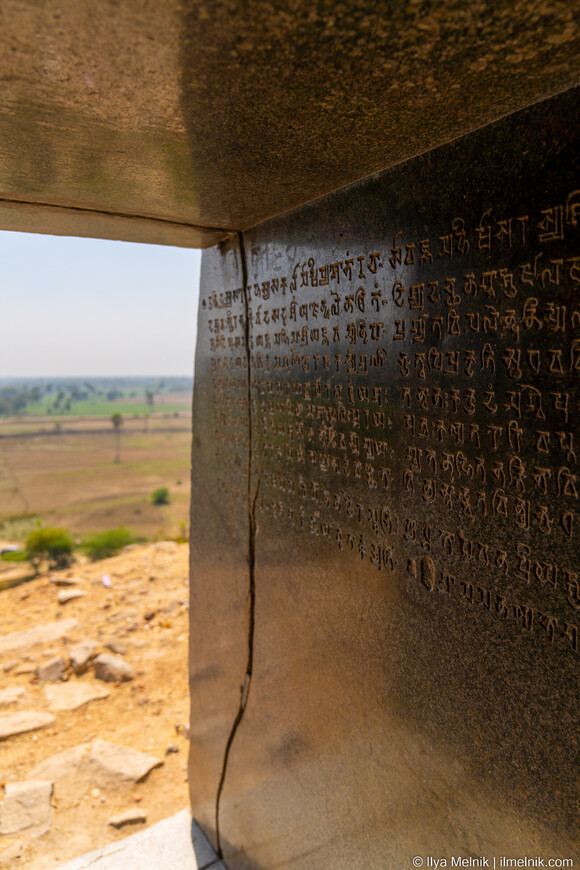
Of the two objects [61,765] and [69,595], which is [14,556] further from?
[61,765]

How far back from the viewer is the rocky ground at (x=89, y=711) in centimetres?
331

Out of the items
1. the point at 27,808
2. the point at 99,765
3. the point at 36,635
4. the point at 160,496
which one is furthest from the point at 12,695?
the point at 160,496

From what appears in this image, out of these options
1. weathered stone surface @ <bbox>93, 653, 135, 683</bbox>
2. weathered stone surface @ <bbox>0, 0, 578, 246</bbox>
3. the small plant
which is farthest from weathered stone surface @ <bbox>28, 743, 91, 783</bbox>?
the small plant

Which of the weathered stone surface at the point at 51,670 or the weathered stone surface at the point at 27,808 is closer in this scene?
the weathered stone surface at the point at 27,808

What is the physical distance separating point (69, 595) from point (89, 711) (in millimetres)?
2398

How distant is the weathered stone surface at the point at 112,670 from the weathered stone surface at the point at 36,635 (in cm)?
92

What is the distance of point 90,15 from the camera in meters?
0.87

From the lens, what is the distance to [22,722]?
14.0ft

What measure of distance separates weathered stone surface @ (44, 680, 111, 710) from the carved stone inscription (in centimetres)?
366

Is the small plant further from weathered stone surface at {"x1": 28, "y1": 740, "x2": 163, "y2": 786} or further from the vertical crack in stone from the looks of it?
the vertical crack in stone

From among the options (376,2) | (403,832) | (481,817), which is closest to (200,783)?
(403,832)

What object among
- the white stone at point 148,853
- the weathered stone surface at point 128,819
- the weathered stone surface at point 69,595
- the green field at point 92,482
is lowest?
the green field at point 92,482

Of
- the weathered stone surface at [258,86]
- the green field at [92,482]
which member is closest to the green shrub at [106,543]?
the green field at [92,482]

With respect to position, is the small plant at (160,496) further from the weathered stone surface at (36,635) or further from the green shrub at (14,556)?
the weathered stone surface at (36,635)
